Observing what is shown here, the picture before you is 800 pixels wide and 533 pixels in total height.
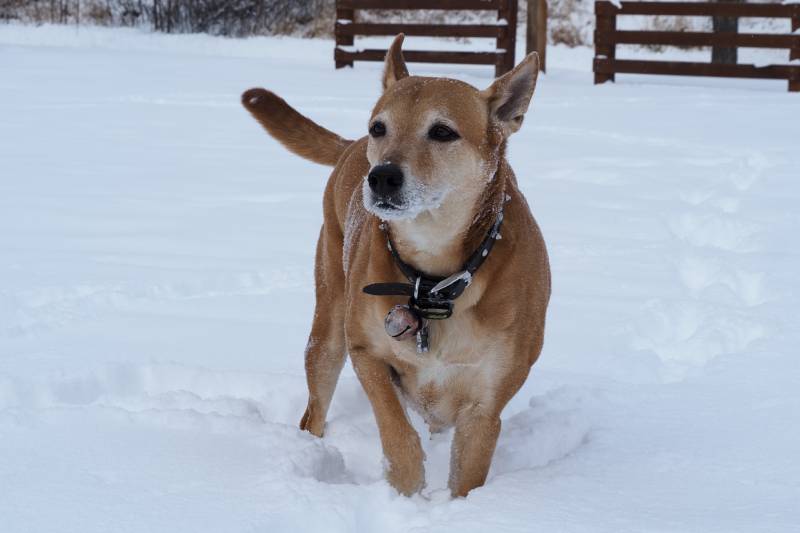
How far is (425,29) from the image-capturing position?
1814 centimetres

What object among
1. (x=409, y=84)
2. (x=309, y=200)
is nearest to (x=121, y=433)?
(x=409, y=84)

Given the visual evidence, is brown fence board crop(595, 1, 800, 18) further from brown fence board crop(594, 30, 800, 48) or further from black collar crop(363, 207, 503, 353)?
black collar crop(363, 207, 503, 353)

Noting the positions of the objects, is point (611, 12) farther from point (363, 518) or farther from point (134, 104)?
point (363, 518)

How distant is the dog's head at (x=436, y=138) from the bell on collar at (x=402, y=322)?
0.29 meters

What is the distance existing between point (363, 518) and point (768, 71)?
15404 millimetres

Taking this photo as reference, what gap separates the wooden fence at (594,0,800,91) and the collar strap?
548 inches

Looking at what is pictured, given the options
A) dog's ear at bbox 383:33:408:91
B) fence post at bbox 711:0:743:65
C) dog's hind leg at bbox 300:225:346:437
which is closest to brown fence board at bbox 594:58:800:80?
fence post at bbox 711:0:743:65

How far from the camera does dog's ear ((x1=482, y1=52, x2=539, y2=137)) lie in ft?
11.2

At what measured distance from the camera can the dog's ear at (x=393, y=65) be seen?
375cm

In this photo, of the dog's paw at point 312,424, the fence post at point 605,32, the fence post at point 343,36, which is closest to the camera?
the dog's paw at point 312,424

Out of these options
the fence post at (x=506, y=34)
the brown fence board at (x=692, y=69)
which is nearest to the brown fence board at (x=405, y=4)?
the fence post at (x=506, y=34)

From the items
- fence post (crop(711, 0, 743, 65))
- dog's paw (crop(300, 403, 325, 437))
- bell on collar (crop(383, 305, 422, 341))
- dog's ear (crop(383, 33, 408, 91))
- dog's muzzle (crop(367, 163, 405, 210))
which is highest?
fence post (crop(711, 0, 743, 65))

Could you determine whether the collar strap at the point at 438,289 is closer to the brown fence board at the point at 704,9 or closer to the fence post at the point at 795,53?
the brown fence board at the point at 704,9

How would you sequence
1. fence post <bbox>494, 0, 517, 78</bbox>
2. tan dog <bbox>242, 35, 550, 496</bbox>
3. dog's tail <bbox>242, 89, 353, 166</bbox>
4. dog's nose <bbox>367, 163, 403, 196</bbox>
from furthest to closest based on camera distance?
fence post <bbox>494, 0, 517, 78</bbox>
dog's tail <bbox>242, 89, 353, 166</bbox>
tan dog <bbox>242, 35, 550, 496</bbox>
dog's nose <bbox>367, 163, 403, 196</bbox>
